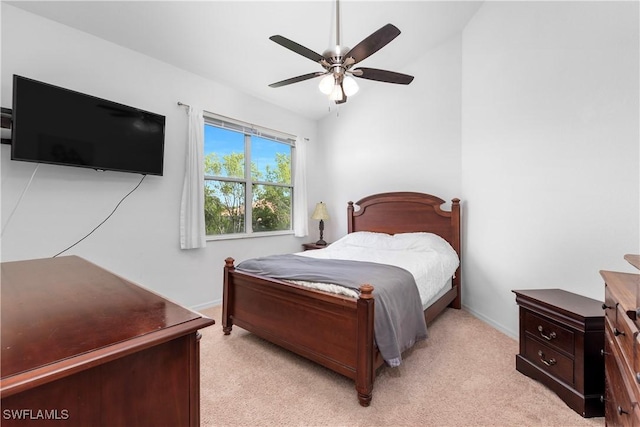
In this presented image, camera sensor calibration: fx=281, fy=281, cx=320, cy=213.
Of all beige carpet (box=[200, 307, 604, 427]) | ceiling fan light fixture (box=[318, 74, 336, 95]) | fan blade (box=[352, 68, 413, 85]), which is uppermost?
fan blade (box=[352, 68, 413, 85])

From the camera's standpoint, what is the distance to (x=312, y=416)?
1.61m

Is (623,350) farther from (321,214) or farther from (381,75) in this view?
(321,214)

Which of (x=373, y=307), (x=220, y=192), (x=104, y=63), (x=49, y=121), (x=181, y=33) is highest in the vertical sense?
(x=181, y=33)

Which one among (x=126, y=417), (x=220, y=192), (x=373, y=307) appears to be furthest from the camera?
(x=220, y=192)

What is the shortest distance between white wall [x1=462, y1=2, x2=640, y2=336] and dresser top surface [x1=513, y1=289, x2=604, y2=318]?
0.42ft

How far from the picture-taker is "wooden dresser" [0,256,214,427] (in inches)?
21.9

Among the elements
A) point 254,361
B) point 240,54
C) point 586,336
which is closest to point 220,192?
point 240,54

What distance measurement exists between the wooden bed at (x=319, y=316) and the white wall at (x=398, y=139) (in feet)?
2.00

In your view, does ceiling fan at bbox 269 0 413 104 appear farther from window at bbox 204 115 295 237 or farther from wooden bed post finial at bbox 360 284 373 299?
window at bbox 204 115 295 237

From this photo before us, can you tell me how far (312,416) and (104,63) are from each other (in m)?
3.38

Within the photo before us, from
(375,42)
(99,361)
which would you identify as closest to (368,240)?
(375,42)

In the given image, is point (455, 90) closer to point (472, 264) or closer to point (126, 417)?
point (472, 264)

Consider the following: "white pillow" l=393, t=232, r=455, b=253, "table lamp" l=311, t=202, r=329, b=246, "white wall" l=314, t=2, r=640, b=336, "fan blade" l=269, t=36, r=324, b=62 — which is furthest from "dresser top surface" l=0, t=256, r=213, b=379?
"table lamp" l=311, t=202, r=329, b=246

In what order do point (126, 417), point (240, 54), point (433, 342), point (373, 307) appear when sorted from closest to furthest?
point (126, 417) → point (373, 307) → point (433, 342) → point (240, 54)
